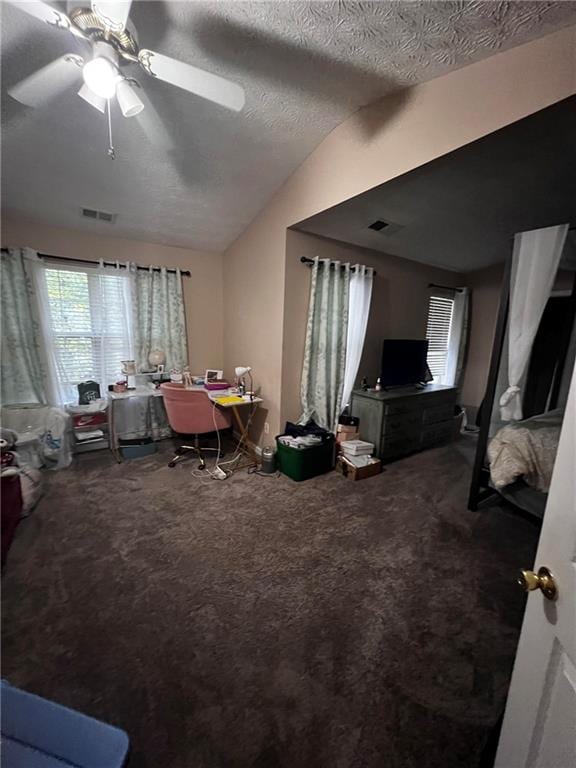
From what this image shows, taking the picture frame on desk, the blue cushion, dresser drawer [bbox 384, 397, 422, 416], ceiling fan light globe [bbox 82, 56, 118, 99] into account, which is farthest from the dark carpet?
ceiling fan light globe [bbox 82, 56, 118, 99]

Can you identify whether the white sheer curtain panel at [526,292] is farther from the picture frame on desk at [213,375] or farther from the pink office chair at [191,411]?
the picture frame on desk at [213,375]

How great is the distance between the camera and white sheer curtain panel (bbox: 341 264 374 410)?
3240 mm

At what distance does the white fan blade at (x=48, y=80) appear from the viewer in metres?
1.30

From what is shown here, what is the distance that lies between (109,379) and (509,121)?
3.85 m

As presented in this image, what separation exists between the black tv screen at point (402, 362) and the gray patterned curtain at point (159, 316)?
7.94 ft

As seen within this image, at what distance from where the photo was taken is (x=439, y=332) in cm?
453

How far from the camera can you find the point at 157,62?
4.16ft

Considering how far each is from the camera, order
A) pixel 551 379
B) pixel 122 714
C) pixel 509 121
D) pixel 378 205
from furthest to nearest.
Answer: pixel 551 379
pixel 378 205
pixel 509 121
pixel 122 714

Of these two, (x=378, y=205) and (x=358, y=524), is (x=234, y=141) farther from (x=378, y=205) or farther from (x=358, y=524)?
(x=358, y=524)

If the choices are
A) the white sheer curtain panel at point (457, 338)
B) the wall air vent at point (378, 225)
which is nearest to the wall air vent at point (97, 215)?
the wall air vent at point (378, 225)

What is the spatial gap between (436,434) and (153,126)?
3.92 m

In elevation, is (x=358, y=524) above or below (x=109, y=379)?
below

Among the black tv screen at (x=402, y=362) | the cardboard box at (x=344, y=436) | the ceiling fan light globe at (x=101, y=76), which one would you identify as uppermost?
the ceiling fan light globe at (x=101, y=76)

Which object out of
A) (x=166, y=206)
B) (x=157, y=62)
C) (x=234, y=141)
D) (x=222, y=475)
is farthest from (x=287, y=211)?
(x=222, y=475)
